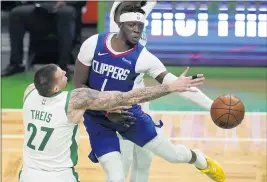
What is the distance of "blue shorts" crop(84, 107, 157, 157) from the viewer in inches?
297

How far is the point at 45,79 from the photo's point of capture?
6652mm

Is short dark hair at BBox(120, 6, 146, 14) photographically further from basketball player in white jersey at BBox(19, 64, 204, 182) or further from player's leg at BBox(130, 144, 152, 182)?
player's leg at BBox(130, 144, 152, 182)

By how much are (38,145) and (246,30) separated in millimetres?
7824

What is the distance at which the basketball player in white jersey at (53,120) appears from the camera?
22.1 feet

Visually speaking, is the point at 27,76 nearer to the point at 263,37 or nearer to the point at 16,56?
the point at 16,56

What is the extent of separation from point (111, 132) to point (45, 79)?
4.00ft

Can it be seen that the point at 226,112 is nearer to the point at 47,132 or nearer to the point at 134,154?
the point at 134,154

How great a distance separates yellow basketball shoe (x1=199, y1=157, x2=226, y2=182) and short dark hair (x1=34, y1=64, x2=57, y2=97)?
246cm

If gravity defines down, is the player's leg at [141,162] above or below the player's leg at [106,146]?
below

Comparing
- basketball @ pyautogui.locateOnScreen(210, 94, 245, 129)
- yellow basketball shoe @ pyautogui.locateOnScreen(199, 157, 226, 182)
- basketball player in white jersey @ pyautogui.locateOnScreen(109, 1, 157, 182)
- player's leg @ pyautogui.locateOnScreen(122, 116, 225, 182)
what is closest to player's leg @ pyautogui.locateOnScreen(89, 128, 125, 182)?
player's leg @ pyautogui.locateOnScreen(122, 116, 225, 182)

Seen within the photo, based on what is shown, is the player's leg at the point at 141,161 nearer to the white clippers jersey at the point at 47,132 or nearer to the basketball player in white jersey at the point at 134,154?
the basketball player in white jersey at the point at 134,154

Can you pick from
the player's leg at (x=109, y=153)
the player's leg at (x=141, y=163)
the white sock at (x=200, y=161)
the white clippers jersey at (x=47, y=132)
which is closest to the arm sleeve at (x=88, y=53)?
the player's leg at (x=109, y=153)

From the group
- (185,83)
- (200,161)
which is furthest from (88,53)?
(200,161)

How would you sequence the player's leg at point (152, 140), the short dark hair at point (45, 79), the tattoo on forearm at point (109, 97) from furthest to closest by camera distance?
1. the player's leg at point (152, 140)
2. the tattoo on forearm at point (109, 97)
3. the short dark hair at point (45, 79)
